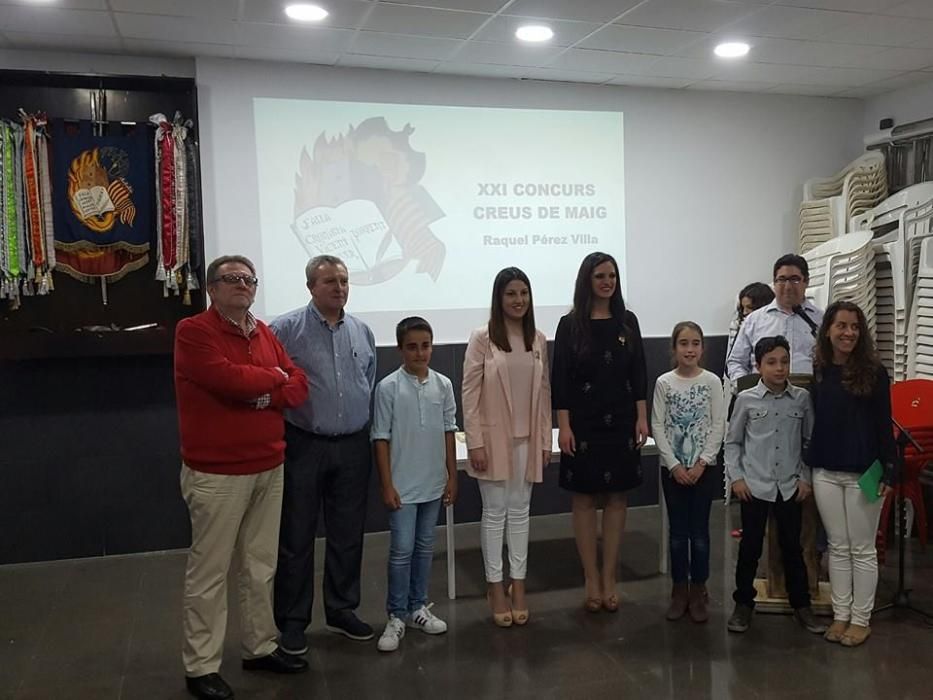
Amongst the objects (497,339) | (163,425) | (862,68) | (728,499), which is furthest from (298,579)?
(862,68)

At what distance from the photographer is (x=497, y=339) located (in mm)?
3119

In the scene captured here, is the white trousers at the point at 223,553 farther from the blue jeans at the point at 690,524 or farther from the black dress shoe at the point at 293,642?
the blue jeans at the point at 690,524

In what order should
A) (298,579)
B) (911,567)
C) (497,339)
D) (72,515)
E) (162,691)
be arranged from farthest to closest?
(72,515)
(911,567)
(497,339)
(298,579)
(162,691)

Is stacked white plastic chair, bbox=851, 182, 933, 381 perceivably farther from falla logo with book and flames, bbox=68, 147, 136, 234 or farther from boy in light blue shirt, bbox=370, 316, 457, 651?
falla logo with book and flames, bbox=68, 147, 136, 234

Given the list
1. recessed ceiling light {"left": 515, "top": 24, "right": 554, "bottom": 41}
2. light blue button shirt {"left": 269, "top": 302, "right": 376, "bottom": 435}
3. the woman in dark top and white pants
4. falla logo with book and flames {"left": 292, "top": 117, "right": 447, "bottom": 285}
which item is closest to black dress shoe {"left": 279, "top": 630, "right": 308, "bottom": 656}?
light blue button shirt {"left": 269, "top": 302, "right": 376, "bottom": 435}

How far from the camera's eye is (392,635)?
3014 millimetres

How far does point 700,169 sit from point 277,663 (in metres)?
3.98

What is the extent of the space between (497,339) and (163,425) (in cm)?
217

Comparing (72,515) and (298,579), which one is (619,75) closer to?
(298,579)

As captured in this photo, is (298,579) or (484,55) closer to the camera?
(298,579)

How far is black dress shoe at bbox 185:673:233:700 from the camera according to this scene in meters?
2.61

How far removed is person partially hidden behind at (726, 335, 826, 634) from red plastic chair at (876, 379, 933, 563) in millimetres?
924

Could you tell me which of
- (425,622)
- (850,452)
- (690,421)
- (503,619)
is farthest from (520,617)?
(850,452)

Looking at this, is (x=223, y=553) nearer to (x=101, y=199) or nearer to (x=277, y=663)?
(x=277, y=663)
